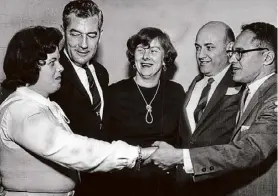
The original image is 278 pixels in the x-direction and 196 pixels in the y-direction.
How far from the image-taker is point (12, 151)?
942 millimetres

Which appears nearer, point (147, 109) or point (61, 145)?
point (61, 145)

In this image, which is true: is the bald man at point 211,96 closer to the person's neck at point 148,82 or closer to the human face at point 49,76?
the person's neck at point 148,82

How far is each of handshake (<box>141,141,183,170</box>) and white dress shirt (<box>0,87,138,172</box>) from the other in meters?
0.16

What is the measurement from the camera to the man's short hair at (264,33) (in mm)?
1053

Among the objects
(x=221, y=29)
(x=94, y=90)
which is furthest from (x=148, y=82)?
(x=221, y=29)

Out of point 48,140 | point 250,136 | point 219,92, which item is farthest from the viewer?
point 219,92

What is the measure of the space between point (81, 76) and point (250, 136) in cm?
57

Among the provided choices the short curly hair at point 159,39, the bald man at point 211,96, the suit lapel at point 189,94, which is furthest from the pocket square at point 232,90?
the short curly hair at point 159,39

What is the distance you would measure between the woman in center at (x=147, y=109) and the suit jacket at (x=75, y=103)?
1.9 inches

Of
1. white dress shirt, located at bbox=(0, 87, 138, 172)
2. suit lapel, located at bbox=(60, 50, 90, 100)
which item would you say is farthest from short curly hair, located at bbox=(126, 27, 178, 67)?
white dress shirt, located at bbox=(0, 87, 138, 172)

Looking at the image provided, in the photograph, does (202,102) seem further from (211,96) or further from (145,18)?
(145,18)

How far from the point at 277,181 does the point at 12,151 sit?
0.74 m

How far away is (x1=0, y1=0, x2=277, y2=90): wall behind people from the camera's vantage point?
43.8 inches

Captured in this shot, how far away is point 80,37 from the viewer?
46.1 inches
